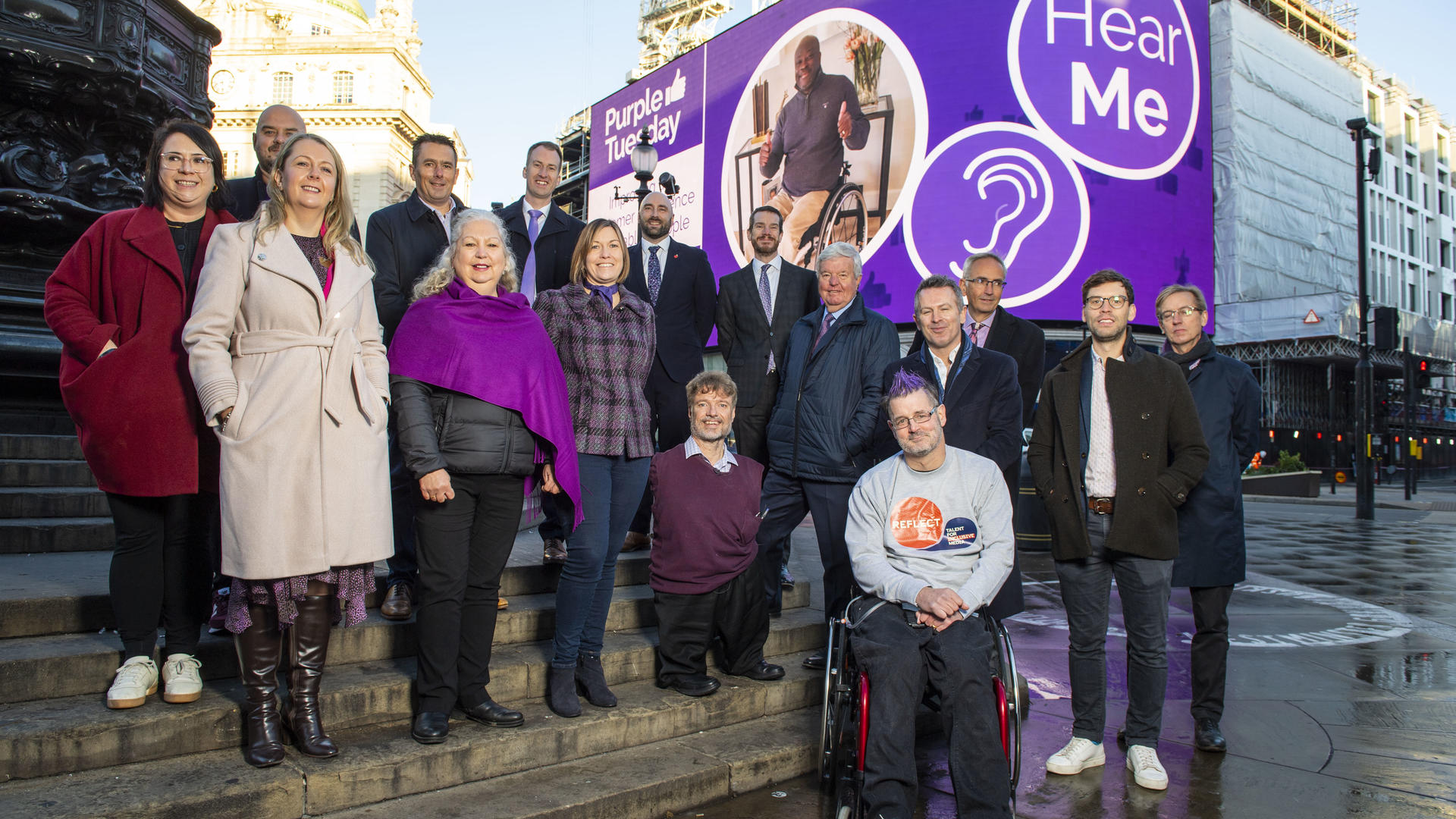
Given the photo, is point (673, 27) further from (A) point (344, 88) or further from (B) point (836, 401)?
(B) point (836, 401)

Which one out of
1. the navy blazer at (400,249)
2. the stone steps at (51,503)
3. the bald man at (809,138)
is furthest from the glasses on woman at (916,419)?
the bald man at (809,138)

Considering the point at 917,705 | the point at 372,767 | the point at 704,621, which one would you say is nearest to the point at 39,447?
the point at 372,767

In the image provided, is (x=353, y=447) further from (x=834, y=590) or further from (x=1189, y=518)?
(x=1189, y=518)

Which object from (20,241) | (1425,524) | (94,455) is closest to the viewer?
(94,455)

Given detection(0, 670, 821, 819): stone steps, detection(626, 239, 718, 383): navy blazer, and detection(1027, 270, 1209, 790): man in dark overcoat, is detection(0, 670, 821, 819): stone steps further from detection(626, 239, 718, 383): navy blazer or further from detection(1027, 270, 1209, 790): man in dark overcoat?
detection(626, 239, 718, 383): navy blazer

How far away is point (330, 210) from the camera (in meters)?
3.02

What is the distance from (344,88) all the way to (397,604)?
57598 mm

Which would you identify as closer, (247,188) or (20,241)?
(247,188)

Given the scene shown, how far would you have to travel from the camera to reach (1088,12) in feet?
65.4

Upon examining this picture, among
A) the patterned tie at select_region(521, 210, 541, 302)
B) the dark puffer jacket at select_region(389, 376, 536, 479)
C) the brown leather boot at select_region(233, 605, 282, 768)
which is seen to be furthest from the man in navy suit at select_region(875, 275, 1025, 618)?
the brown leather boot at select_region(233, 605, 282, 768)

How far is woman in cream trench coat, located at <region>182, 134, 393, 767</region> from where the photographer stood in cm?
267

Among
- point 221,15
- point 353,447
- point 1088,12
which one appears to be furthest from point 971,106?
point 221,15

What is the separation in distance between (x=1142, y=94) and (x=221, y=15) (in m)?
56.6

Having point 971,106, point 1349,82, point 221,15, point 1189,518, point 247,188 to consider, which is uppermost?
point 221,15
